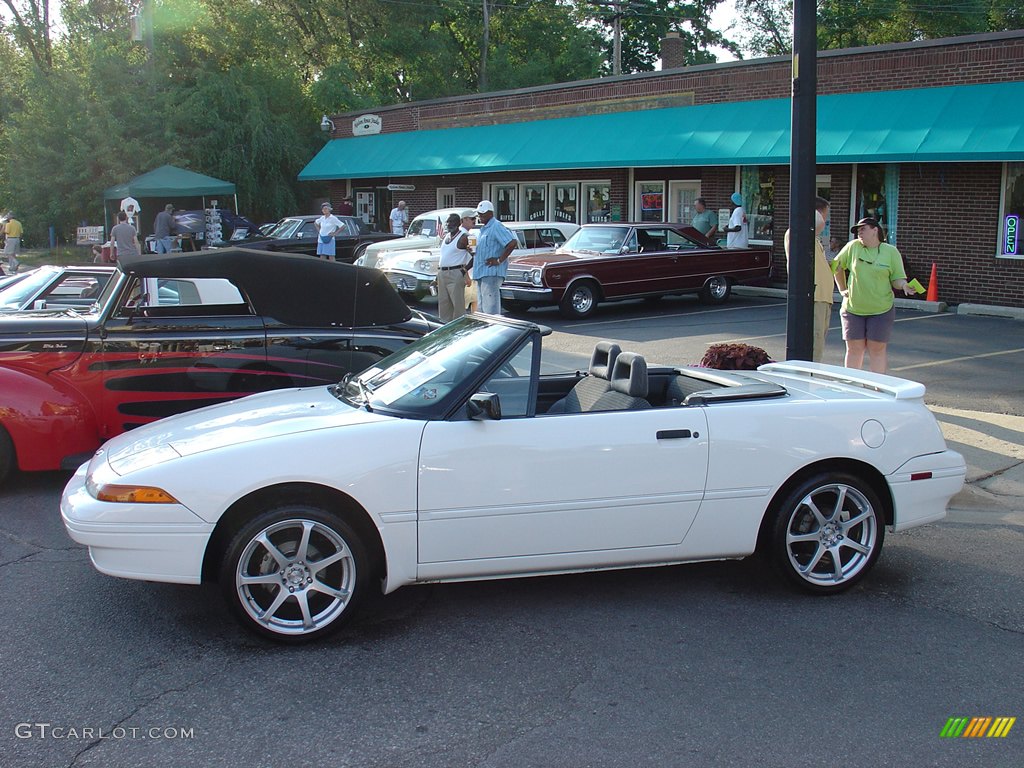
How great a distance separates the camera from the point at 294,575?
4.36 m

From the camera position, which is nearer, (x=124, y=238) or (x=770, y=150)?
(x=770, y=150)

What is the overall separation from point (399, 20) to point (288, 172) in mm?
12532

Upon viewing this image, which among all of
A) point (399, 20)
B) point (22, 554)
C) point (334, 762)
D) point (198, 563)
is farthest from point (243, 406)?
point (399, 20)

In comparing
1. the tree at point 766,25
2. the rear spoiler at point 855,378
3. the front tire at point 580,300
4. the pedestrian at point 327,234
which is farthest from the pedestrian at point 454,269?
the tree at point 766,25

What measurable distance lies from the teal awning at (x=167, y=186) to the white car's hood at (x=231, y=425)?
2484 cm

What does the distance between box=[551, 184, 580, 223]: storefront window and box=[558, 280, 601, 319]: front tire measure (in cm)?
938

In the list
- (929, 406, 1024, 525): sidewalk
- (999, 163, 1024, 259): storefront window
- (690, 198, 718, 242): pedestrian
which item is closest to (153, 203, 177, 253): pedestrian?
(690, 198, 718, 242): pedestrian

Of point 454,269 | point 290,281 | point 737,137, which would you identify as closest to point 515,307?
point 454,269

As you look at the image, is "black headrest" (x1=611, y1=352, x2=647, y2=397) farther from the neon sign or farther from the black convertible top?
the neon sign

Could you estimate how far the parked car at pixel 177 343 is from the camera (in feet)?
22.4

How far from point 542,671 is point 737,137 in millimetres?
18484

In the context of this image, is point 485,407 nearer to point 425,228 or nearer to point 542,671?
point 542,671

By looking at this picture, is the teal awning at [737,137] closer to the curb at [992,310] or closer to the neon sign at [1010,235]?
the neon sign at [1010,235]

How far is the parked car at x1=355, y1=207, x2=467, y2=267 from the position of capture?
1986 cm
